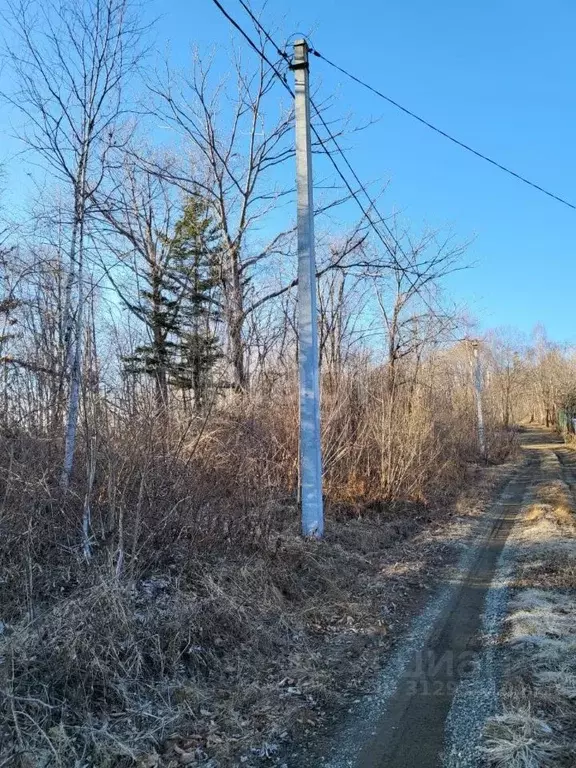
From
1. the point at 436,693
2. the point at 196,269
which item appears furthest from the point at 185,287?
the point at 436,693

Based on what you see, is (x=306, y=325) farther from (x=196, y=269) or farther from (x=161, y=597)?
(x=196, y=269)

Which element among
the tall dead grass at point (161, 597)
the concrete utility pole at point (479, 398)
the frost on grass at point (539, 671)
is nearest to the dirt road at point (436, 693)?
the frost on grass at point (539, 671)

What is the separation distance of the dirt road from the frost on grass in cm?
16

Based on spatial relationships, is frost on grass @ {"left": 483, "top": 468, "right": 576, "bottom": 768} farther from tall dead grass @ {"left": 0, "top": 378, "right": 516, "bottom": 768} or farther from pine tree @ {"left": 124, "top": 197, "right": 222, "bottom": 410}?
pine tree @ {"left": 124, "top": 197, "right": 222, "bottom": 410}

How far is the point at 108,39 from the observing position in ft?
22.7

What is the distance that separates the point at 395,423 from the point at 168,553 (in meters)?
7.03

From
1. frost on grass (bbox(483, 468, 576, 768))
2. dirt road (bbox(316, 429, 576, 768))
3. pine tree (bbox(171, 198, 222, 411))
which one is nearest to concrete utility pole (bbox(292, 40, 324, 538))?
dirt road (bbox(316, 429, 576, 768))

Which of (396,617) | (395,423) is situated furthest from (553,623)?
(395,423)

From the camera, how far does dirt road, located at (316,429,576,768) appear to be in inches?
A: 125

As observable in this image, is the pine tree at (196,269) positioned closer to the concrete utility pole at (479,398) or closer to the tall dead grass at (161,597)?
the tall dead grass at (161,597)

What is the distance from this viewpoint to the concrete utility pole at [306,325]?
7680mm

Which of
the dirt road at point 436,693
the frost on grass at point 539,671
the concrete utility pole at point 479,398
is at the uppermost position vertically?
the concrete utility pole at point 479,398

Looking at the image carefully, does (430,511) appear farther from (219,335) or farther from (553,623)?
(219,335)

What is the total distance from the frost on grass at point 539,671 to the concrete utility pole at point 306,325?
9.38 ft
